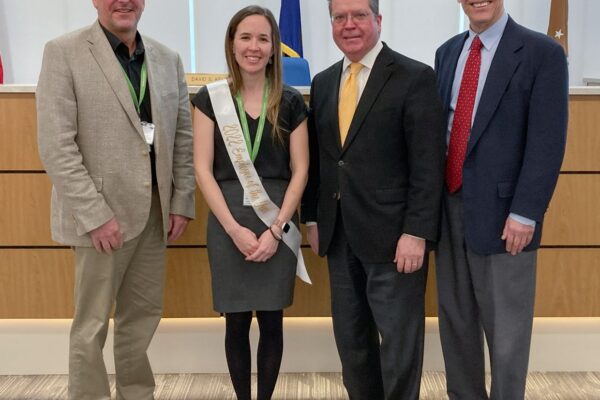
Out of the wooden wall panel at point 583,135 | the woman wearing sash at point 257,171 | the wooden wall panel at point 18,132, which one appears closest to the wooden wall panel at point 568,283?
the wooden wall panel at point 583,135

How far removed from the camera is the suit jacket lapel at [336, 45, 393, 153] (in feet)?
6.28

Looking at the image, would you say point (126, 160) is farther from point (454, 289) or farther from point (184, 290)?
point (454, 289)

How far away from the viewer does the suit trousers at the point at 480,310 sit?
6.42 feet

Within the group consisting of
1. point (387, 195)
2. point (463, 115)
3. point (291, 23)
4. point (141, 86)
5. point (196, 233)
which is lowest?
point (196, 233)

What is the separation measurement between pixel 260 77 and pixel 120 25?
50 centimetres

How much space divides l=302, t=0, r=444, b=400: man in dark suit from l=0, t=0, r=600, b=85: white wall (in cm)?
280

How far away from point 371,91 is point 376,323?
797mm

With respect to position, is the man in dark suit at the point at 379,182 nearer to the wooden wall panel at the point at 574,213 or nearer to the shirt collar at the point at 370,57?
the shirt collar at the point at 370,57

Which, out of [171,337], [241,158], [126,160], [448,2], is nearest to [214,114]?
[241,158]

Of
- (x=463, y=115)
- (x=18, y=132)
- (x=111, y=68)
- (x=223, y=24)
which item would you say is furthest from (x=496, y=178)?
(x=223, y=24)

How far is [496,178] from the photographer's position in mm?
1881

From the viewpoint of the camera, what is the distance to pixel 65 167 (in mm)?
1960

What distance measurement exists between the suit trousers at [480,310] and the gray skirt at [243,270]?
0.57m

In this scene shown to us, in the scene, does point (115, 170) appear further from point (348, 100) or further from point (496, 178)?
point (496, 178)
